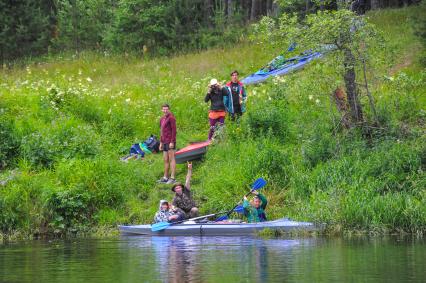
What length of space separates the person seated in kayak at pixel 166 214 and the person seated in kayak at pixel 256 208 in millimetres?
1589

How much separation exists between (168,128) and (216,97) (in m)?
1.87

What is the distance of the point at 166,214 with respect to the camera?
64.5 ft

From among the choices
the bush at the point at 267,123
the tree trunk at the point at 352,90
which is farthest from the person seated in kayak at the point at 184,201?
the tree trunk at the point at 352,90

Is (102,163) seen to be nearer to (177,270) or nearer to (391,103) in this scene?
(391,103)

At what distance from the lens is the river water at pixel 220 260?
12.2 metres

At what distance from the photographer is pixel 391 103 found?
23.0m

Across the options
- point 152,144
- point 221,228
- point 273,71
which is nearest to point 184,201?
point 221,228

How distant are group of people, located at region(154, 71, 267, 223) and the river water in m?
1.38

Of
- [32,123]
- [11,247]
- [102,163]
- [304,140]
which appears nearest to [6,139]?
[32,123]

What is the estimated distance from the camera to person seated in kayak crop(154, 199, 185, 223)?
19594 mm

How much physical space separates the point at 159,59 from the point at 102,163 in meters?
11.6

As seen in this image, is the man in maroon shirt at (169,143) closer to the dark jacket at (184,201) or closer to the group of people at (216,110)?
the group of people at (216,110)

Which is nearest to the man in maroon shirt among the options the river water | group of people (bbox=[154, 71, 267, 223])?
group of people (bbox=[154, 71, 267, 223])

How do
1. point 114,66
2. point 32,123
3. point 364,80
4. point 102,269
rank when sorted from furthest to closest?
point 114,66, point 32,123, point 364,80, point 102,269
